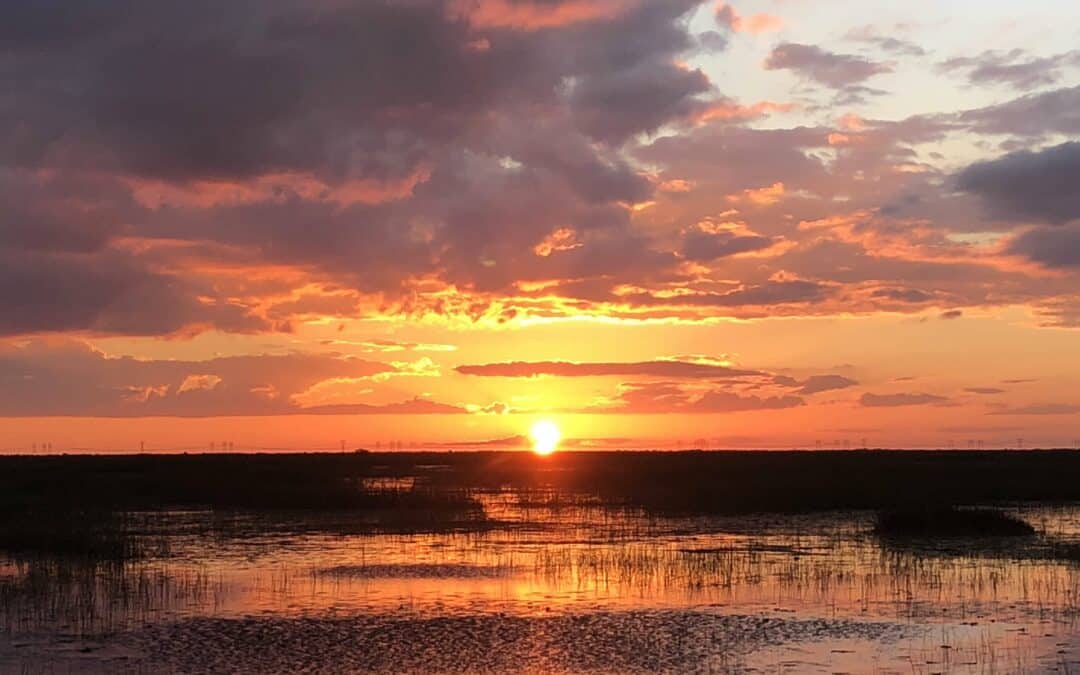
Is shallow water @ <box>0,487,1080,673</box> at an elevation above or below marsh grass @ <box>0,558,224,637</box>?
below

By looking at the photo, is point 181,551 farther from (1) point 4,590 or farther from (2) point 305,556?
(1) point 4,590

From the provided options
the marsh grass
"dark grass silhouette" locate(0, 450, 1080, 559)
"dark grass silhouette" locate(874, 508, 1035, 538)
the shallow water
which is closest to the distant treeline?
"dark grass silhouette" locate(0, 450, 1080, 559)

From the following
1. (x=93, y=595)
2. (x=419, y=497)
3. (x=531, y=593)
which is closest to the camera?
(x=93, y=595)

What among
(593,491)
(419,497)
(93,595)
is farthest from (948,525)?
(593,491)

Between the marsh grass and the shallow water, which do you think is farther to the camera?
the marsh grass

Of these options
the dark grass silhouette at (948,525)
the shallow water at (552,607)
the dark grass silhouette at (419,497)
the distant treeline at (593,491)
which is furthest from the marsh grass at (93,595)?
the dark grass silhouette at (948,525)

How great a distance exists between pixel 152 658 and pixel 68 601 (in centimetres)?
787

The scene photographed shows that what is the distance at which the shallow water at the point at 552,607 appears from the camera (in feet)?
73.6

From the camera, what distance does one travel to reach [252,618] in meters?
26.8

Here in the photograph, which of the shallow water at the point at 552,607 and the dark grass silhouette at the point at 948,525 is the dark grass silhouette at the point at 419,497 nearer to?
the dark grass silhouette at the point at 948,525

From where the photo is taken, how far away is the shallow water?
73.6 ft

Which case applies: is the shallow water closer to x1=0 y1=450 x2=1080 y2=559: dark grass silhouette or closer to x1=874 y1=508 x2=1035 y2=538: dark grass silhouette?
x1=874 y1=508 x2=1035 y2=538: dark grass silhouette

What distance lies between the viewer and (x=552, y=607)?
92.3ft

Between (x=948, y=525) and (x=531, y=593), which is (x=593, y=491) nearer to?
(x=948, y=525)
